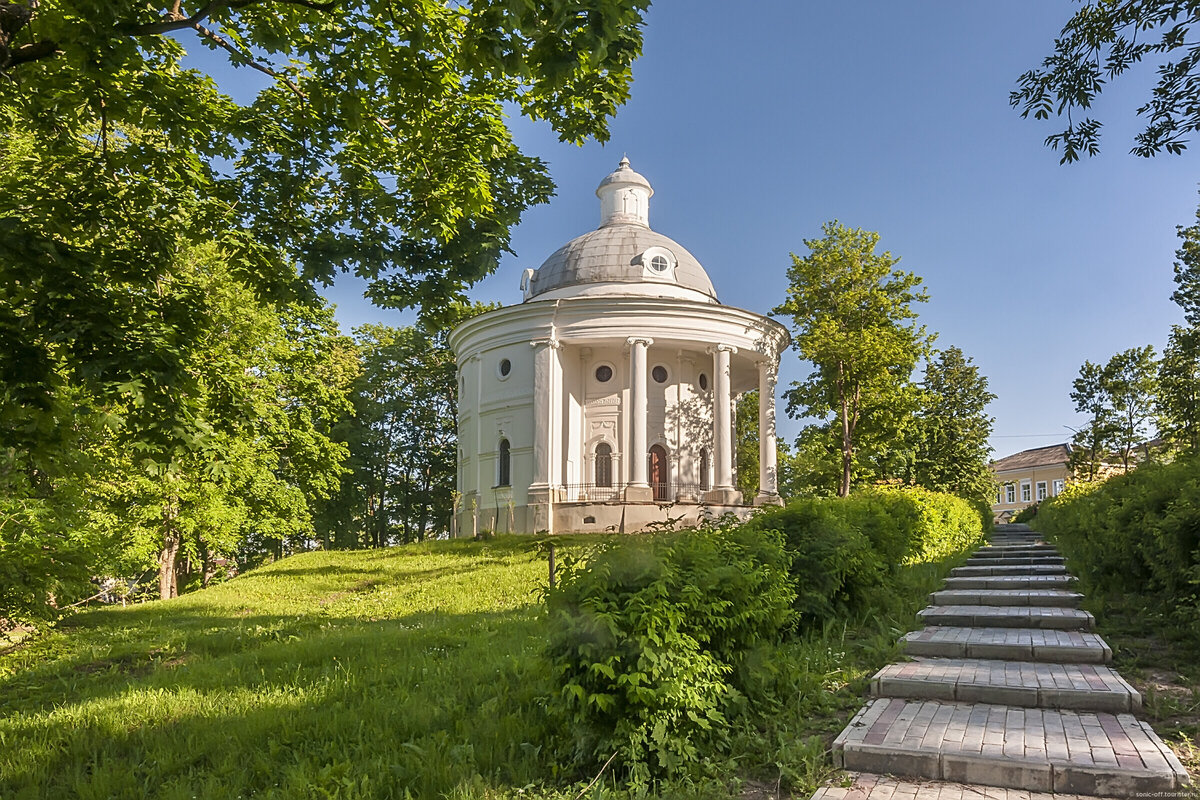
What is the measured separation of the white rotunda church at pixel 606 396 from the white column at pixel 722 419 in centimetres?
5

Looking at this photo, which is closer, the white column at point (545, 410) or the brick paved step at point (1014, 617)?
the brick paved step at point (1014, 617)

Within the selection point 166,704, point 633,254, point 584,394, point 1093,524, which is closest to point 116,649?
point 166,704

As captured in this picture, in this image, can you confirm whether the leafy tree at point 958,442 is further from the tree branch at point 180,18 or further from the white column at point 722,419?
the tree branch at point 180,18

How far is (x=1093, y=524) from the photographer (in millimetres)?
11109

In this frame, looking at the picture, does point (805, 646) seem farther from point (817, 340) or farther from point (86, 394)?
point (817, 340)

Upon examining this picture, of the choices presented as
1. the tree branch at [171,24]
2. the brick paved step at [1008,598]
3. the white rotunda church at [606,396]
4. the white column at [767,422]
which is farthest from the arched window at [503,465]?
the tree branch at [171,24]

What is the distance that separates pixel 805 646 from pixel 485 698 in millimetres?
2899

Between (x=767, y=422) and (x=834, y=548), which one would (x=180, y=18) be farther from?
(x=767, y=422)

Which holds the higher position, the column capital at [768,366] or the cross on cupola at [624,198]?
the cross on cupola at [624,198]

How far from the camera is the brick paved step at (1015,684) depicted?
531 cm

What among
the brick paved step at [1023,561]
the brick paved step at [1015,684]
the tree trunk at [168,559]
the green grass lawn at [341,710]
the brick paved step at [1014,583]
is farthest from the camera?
the tree trunk at [168,559]

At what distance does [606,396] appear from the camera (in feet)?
102

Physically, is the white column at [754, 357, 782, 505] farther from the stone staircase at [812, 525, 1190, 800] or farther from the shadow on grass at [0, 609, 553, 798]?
the shadow on grass at [0, 609, 553, 798]

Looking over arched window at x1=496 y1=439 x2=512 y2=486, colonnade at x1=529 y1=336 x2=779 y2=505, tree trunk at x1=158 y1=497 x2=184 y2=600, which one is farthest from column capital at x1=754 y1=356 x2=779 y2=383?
tree trunk at x1=158 y1=497 x2=184 y2=600
